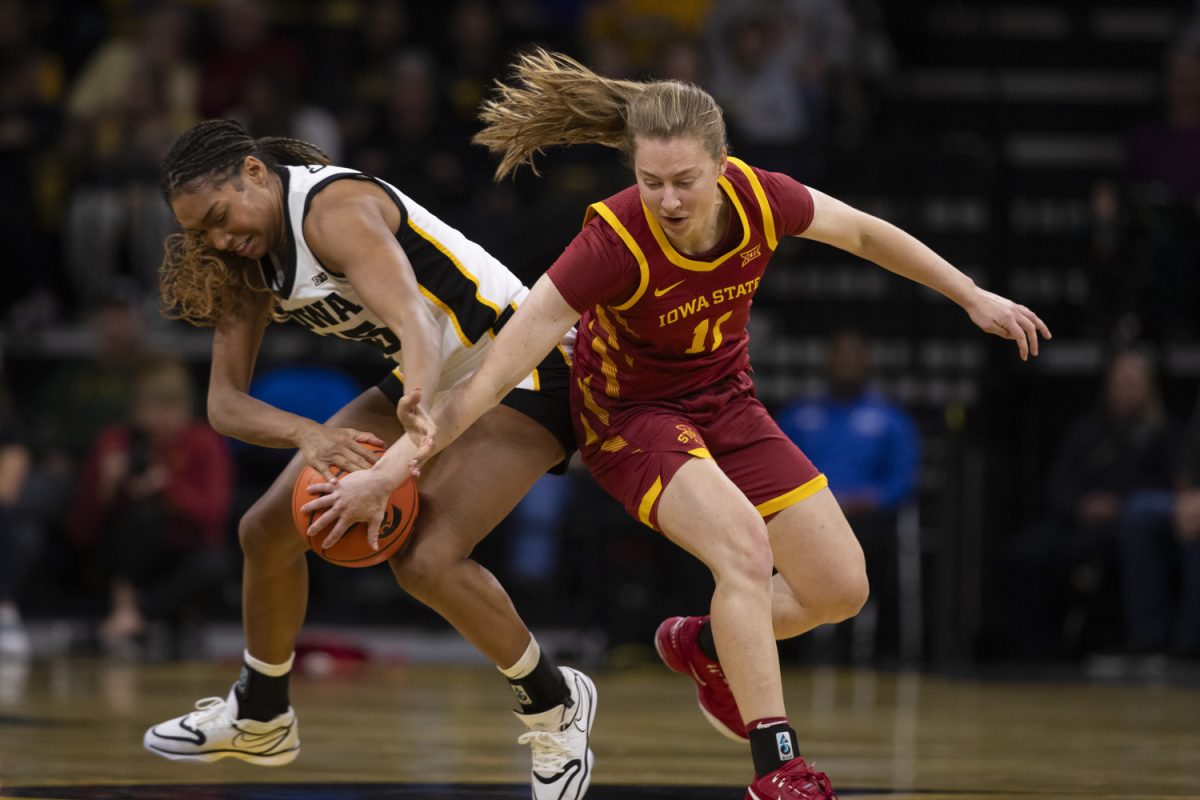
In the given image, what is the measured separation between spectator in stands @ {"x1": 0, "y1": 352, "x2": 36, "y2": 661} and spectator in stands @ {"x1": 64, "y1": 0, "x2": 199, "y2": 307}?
4.49ft

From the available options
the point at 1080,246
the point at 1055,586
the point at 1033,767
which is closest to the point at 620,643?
the point at 1055,586

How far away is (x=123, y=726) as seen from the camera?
19.6 feet

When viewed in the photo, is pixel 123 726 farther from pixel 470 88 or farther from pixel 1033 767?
pixel 470 88

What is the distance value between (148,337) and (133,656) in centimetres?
204

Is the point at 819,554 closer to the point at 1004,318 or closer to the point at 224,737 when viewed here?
the point at 1004,318

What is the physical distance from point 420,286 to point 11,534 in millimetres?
5178

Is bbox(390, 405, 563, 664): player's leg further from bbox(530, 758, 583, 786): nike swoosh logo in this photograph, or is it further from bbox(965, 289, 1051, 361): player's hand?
bbox(965, 289, 1051, 361): player's hand

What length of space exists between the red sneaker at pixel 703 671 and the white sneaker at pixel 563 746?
297mm

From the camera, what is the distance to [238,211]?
4.24 m

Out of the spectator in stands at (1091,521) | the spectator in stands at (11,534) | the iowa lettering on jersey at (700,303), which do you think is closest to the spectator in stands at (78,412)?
the spectator in stands at (11,534)

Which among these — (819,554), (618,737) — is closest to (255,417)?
(819,554)

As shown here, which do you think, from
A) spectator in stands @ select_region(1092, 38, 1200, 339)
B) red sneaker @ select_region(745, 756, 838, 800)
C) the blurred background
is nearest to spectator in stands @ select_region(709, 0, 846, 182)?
the blurred background

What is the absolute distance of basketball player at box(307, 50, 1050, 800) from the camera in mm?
3949

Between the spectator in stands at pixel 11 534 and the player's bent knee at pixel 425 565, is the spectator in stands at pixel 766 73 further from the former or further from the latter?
the player's bent knee at pixel 425 565
